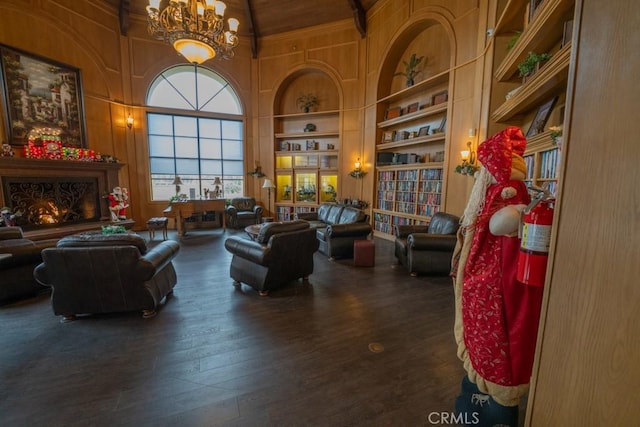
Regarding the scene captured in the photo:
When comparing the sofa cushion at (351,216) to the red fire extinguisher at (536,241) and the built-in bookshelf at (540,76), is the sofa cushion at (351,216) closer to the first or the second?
the built-in bookshelf at (540,76)

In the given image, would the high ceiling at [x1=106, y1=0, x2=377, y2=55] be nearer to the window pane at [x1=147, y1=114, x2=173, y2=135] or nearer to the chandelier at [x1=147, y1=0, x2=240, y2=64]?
the window pane at [x1=147, y1=114, x2=173, y2=135]

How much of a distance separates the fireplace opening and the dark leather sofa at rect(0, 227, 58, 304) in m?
2.66

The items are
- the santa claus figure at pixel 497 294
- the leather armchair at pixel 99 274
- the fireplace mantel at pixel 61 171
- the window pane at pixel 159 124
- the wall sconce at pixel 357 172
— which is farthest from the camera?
the window pane at pixel 159 124

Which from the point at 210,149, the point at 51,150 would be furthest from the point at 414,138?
the point at 51,150

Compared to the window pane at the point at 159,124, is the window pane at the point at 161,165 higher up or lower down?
lower down

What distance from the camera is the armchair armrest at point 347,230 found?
4.63 meters

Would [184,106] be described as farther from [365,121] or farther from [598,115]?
[598,115]

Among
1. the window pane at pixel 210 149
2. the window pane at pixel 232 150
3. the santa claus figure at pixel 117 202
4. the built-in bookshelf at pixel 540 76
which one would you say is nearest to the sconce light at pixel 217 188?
the window pane at pixel 210 149

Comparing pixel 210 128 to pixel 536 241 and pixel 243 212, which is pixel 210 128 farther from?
pixel 536 241

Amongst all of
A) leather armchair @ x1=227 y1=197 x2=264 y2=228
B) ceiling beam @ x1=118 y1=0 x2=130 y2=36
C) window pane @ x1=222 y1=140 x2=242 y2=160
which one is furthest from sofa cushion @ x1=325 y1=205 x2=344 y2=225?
ceiling beam @ x1=118 y1=0 x2=130 y2=36

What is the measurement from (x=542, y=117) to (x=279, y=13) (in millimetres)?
7020

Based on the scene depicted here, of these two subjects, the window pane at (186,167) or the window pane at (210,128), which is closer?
the window pane at (186,167)

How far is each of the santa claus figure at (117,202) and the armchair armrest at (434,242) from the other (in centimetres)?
642

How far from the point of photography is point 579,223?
91cm
